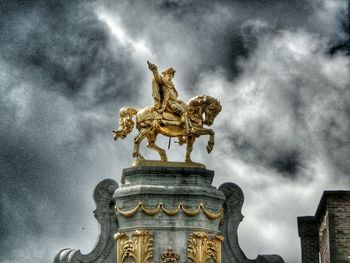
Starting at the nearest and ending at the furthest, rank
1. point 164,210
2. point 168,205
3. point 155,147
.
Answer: point 164,210
point 168,205
point 155,147

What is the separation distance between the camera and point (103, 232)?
51.2 m

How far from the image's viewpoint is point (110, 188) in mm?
51406

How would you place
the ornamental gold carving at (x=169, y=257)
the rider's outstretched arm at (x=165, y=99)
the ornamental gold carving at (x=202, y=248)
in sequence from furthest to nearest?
the rider's outstretched arm at (x=165, y=99)
the ornamental gold carving at (x=202, y=248)
the ornamental gold carving at (x=169, y=257)

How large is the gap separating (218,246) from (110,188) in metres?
4.65

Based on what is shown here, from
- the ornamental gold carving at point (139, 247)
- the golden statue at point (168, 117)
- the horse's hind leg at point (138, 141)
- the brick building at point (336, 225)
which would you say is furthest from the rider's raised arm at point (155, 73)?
the brick building at point (336, 225)

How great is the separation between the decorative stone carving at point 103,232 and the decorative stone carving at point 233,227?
414 centimetres

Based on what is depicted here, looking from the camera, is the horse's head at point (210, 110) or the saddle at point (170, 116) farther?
the horse's head at point (210, 110)

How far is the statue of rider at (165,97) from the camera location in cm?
5169

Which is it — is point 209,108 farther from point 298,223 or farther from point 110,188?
point 298,223

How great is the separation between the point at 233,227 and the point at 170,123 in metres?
4.60

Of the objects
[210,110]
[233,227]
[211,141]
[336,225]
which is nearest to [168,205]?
[233,227]

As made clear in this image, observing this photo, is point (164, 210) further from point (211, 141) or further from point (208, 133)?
point (208, 133)

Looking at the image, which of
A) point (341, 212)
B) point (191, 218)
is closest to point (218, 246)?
point (191, 218)

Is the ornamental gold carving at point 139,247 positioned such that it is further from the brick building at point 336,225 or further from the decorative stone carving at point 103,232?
the brick building at point 336,225
